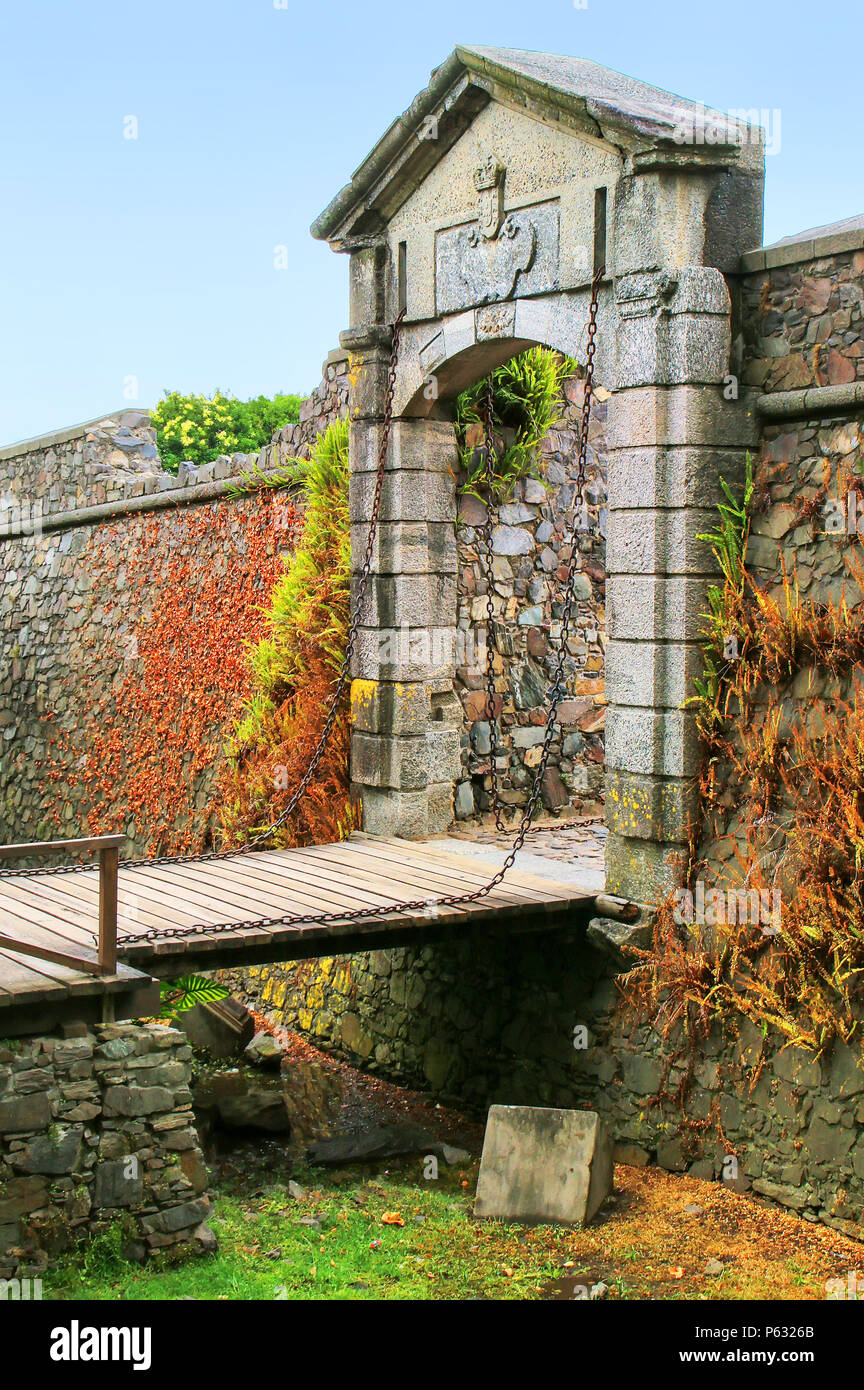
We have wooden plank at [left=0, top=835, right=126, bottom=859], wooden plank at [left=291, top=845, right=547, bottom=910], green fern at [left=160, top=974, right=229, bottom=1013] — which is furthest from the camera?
green fern at [left=160, top=974, right=229, bottom=1013]

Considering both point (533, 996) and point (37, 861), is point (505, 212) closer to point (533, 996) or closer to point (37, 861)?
point (533, 996)

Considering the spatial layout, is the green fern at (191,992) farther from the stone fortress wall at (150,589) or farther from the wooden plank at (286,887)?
the stone fortress wall at (150,589)

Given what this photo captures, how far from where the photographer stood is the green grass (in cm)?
518

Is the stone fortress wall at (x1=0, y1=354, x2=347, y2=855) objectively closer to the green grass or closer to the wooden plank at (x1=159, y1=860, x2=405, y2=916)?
the wooden plank at (x1=159, y1=860, x2=405, y2=916)

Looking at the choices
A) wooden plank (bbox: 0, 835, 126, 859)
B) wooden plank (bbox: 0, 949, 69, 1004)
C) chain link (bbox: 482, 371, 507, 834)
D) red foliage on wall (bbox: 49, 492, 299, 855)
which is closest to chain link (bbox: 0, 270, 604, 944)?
chain link (bbox: 482, 371, 507, 834)

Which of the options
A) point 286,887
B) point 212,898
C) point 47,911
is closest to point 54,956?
point 47,911

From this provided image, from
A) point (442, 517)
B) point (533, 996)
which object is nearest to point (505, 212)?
point (442, 517)

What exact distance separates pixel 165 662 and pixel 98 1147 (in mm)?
6693

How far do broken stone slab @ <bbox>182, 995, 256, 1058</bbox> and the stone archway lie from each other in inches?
54.0

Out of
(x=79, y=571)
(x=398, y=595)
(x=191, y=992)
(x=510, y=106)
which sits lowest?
(x=191, y=992)

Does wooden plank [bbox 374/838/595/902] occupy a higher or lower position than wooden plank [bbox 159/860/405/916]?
higher

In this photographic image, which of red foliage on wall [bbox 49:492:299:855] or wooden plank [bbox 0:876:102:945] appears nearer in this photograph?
wooden plank [bbox 0:876:102:945]

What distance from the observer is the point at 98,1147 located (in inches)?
211

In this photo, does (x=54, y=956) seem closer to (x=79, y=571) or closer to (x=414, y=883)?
(x=414, y=883)
